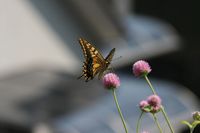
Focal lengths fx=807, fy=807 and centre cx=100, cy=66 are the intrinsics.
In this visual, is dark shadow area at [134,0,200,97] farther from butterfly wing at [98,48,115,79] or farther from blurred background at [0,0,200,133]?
butterfly wing at [98,48,115,79]

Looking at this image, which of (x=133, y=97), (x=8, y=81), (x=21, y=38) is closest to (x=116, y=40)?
(x=21, y=38)

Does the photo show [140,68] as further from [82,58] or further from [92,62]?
[82,58]

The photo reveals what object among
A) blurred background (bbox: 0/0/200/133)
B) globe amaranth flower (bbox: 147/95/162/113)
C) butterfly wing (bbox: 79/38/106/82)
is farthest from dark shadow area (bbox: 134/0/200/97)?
globe amaranth flower (bbox: 147/95/162/113)

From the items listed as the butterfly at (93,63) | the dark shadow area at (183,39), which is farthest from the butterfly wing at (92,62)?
the dark shadow area at (183,39)


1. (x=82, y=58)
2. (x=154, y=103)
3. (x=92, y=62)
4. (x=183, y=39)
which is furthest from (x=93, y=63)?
(x=183, y=39)

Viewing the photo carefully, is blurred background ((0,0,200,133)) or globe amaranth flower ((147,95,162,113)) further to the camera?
blurred background ((0,0,200,133))

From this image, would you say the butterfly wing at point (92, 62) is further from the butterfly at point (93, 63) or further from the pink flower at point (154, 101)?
the pink flower at point (154, 101)

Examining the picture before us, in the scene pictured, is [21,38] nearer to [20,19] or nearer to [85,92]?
[20,19]
